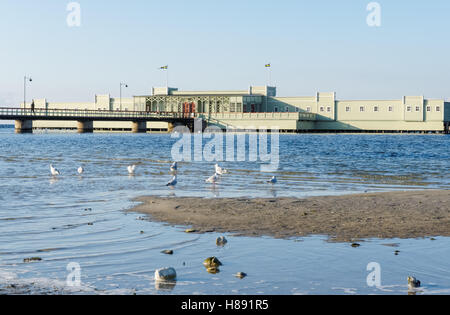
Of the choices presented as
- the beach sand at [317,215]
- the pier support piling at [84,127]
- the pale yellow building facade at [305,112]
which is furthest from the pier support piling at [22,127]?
the beach sand at [317,215]

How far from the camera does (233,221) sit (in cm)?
1295

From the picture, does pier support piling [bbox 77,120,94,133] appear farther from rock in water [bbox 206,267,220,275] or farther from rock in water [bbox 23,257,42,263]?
rock in water [bbox 206,267,220,275]

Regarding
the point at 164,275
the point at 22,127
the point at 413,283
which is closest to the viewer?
the point at 413,283

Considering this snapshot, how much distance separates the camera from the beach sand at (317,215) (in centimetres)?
1170

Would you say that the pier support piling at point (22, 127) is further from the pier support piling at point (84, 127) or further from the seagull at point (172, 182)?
the seagull at point (172, 182)

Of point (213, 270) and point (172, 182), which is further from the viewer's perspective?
point (172, 182)

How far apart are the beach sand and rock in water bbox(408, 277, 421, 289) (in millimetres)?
2997

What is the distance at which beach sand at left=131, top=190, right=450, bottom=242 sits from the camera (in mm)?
11695

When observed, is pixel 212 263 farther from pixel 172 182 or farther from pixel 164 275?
pixel 172 182

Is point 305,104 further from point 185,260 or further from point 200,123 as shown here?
point 185,260

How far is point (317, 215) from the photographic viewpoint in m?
13.6

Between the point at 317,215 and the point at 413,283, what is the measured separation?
5.88 metres

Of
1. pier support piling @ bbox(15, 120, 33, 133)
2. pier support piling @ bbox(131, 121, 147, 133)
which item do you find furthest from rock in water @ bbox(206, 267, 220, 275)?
pier support piling @ bbox(131, 121, 147, 133)

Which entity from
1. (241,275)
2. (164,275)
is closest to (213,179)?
(241,275)
